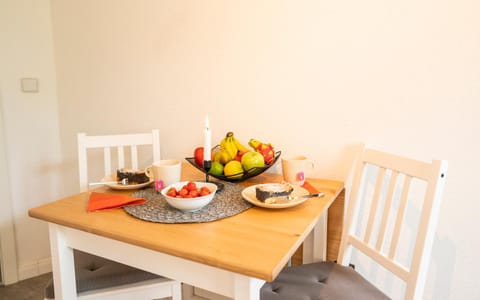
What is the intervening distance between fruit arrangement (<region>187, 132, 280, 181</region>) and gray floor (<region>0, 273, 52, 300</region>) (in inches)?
56.5

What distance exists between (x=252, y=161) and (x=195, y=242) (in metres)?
0.52

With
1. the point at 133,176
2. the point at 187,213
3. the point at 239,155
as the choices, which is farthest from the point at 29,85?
the point at 187,213

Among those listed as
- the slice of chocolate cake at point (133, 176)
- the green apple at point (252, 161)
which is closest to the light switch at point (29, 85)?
the slice of chocolate cake at point (133, 176)

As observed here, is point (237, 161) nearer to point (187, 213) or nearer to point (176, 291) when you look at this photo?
point (187, 213)

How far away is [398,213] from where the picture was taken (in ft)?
3.74

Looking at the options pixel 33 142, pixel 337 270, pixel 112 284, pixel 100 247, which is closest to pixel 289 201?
pixel 337 270

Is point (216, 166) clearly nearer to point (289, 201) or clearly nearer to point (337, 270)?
point (289, 201)

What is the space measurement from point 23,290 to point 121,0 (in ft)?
6.01

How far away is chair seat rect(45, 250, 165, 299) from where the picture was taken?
121 centimetres

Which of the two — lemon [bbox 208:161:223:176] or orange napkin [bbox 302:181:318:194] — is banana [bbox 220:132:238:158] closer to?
lemon [bbox 208:161:223:176]

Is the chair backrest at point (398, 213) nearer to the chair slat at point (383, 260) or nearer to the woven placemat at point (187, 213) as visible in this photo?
the chair slat at point (383, 260)

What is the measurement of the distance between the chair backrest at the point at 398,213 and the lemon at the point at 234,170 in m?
0.44

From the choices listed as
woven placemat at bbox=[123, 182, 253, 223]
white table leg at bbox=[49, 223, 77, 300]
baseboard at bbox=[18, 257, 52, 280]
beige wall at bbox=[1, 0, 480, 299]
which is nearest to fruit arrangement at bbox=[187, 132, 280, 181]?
woven placemat at bbox=[123, 182, 253, 223]

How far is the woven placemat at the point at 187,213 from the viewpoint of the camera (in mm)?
1020
